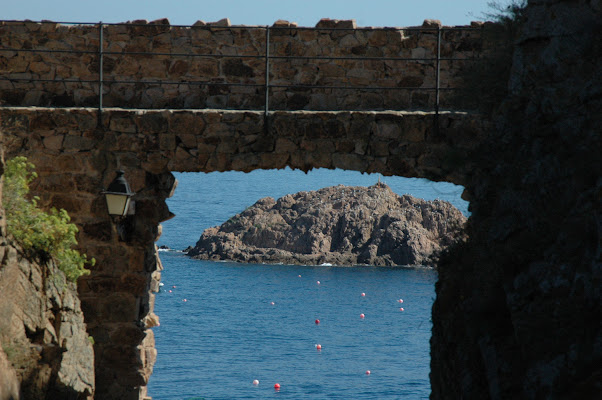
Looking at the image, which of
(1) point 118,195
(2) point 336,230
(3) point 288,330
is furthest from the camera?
(2) point 336,230

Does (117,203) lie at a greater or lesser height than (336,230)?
greater

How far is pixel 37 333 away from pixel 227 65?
3.84 m

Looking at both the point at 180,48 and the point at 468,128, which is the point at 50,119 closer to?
the point at 180,48

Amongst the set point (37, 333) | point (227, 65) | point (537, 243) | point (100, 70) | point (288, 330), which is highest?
point (227, 65)

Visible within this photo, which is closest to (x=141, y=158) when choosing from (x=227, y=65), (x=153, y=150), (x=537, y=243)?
(x=153, y=150)

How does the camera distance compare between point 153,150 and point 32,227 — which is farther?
point 153,150

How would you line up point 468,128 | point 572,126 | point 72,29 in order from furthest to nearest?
point 72,29 → point 468,128 → point 572,126

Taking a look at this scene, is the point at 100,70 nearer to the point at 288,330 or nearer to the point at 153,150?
the point at 153,150

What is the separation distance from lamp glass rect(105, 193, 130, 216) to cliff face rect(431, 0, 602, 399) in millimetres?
3580

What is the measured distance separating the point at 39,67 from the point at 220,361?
1163 cm

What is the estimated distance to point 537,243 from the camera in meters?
3.29

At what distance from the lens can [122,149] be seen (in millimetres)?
7426

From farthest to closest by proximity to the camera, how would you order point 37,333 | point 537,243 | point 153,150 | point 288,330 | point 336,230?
point 336,230, point 288,330, point 153,150, point 37,333, point 537,243

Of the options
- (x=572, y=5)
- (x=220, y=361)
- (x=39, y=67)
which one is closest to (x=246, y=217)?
(x=220, y=361)
